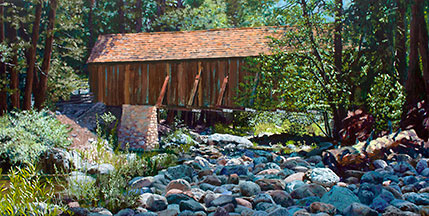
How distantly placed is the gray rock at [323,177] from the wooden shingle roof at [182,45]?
9.16 metres

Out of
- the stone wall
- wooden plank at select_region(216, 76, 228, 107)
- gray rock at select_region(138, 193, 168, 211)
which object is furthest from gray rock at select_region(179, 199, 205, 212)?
wooden plank at select_region(216, 76, 228, 107)

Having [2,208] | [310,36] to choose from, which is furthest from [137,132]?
[2,208]

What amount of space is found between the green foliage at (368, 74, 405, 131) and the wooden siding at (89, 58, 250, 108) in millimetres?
6471

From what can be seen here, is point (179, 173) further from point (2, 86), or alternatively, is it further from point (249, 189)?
point (2, 86)

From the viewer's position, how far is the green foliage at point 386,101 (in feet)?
32.4

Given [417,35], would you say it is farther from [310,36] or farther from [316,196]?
[316,196]

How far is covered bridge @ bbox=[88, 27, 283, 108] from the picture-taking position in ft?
53.5

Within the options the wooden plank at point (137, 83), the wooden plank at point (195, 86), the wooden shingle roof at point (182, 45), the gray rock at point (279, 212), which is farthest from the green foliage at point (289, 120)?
the gray rock at point (279, 212)

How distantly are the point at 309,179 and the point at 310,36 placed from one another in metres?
5.36

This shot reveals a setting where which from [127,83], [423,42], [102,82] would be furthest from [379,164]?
[102,82]

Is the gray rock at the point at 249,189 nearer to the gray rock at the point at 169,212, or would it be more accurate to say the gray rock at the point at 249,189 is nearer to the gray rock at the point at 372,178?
the gray rock at the point at 169,212

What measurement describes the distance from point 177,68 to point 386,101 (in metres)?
8.64

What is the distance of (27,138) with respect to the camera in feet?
33.6

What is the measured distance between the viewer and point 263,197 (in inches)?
222
